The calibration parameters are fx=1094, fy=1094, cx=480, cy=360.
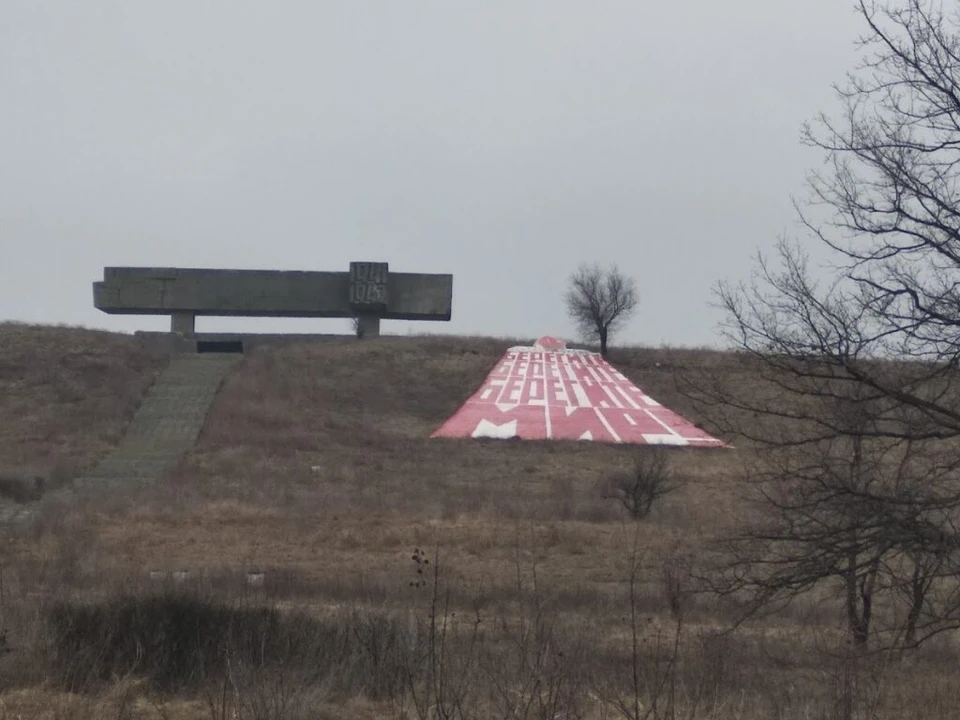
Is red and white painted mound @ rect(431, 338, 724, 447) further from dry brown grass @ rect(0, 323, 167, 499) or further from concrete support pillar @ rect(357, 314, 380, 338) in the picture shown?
dry brown grass @ rect(0, 323, 167, 499)

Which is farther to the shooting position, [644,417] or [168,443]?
[644,417]

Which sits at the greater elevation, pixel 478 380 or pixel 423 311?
pixel 423 311

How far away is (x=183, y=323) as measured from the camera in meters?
40.8

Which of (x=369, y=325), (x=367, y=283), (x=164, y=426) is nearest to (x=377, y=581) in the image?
(x=164, y=426)

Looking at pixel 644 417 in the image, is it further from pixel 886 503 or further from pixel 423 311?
pixel 886 503

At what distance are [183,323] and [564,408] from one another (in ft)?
53.7

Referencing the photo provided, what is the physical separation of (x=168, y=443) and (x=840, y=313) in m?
23.4

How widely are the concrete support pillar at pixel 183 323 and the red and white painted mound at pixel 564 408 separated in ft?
38.1

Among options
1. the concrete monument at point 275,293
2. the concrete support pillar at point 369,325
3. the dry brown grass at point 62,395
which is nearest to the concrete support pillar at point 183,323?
the concrete monument at point 275,293

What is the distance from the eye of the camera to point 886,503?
7512 millimetres

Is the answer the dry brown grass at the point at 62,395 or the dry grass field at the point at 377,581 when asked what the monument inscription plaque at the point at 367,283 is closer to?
the dry grass field at the point at 377,581

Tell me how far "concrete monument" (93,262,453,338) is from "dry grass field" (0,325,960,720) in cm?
271

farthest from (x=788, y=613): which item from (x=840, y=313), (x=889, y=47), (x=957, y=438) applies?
(x=889, y=47)

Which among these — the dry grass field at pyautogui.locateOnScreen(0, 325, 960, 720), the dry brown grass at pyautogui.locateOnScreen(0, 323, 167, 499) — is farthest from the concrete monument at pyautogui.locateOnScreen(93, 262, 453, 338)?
the dry grass field at pyautogui.locateOnScreen(0, 325, 960, 720)
